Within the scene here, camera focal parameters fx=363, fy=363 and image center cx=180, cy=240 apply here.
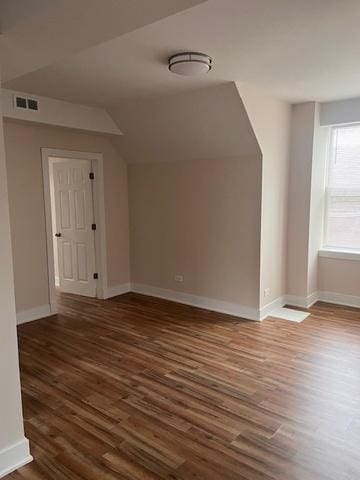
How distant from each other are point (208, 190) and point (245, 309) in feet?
5.01

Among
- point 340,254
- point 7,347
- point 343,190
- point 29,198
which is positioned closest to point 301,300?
point 340,254

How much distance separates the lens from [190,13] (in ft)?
6.64

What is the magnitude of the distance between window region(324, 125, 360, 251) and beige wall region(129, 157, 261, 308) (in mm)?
1255

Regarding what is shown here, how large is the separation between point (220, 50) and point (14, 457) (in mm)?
2883

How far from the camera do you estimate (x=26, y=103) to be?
12.4 ft

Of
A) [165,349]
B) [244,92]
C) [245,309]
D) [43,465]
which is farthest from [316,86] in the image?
[43,465]

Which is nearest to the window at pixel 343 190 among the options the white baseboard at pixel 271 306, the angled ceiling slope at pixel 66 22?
the white baseboard at pixel 271 306

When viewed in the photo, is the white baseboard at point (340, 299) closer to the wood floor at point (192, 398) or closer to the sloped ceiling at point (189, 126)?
the wood floor at point (192, 398)

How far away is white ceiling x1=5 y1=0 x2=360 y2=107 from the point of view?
1.94m

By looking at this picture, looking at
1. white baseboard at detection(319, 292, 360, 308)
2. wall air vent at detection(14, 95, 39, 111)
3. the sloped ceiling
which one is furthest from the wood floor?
wall air vent at detection(14, 95, 39, 111)

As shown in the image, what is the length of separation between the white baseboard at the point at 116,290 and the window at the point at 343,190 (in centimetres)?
297

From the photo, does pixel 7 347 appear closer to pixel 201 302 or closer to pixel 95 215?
pixel 201 302

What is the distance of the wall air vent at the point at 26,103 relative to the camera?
370 cm

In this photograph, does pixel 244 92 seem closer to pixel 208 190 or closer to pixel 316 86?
pixel 316 86
